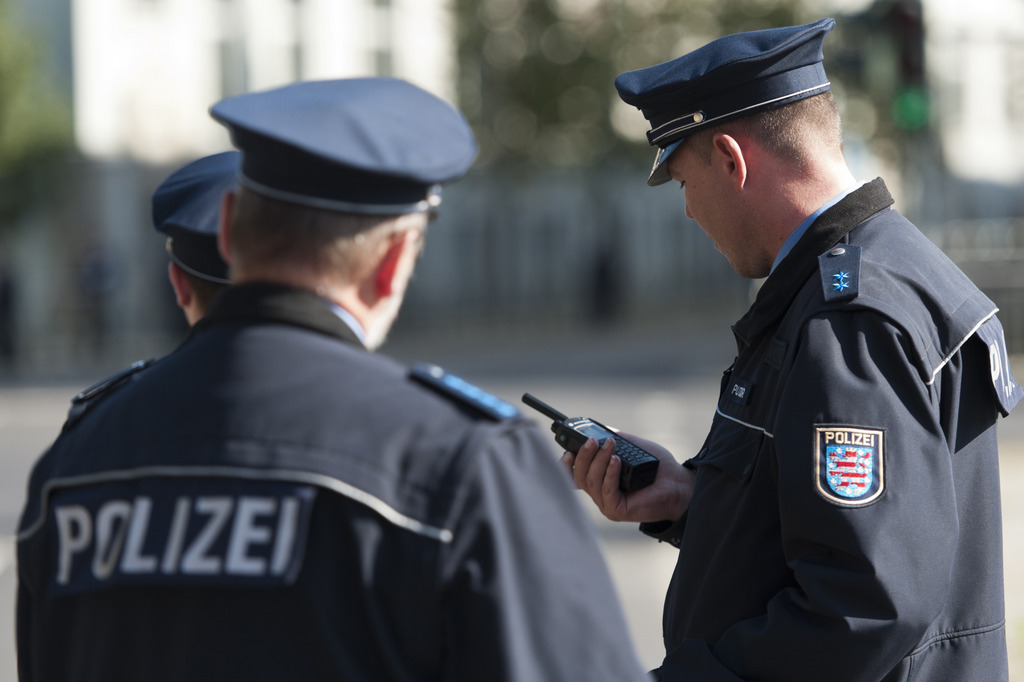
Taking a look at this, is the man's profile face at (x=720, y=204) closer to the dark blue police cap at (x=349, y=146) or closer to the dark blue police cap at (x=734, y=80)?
the dark blue police cap at (x=734, y=80)

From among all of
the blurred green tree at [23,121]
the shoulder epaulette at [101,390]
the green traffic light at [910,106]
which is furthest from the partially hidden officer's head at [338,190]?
the blurred green tree at [23,121]

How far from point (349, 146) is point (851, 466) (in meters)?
0.98

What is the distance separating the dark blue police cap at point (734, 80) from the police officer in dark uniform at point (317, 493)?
0.86 m

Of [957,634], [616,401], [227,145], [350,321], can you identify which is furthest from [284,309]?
[227,145]

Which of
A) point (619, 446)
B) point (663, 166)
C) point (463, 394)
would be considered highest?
point (663, 166)

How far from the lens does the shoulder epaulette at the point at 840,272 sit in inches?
85.2

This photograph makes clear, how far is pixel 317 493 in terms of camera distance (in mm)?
1536

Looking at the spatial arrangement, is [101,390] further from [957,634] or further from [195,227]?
[957,634]

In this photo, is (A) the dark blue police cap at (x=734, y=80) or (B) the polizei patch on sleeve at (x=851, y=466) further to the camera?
(A) the dark blue police cap at (x=734, y=80)

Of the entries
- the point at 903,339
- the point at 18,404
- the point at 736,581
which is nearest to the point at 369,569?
the point at 736,581

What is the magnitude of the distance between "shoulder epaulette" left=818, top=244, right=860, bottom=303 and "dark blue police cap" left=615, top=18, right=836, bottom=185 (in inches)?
12.9

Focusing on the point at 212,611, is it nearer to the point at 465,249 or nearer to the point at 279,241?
the point at 279,241

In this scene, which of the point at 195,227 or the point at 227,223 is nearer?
the point at 227,223

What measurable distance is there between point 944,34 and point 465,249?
49.5 ft
